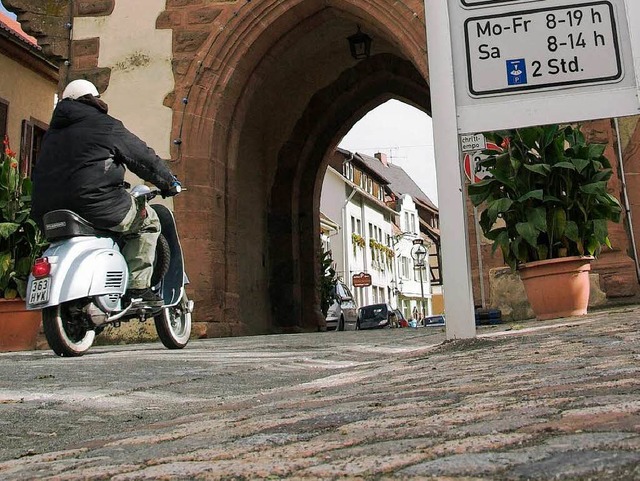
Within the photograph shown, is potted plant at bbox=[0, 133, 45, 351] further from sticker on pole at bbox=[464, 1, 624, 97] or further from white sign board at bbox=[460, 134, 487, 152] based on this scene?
white sign board at bbox=[460, 134, 487, 152]

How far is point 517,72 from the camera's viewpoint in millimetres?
4758

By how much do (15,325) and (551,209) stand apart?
4.43 meters

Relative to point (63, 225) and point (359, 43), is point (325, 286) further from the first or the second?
point (63, 225)

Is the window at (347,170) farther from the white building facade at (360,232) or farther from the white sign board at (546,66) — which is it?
the white sign board at (546,66)

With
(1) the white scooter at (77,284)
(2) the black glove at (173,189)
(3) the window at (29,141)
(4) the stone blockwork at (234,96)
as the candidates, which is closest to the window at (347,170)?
(3) the window at (29,141)

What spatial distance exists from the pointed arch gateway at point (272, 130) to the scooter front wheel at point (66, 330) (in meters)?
4.07

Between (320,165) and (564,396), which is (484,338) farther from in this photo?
(320,165)

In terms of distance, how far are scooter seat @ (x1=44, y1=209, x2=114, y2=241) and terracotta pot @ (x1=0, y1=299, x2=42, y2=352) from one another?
2.25m

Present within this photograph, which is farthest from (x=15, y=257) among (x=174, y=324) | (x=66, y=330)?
(x=66, y=330)

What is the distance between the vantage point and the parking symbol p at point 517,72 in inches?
187

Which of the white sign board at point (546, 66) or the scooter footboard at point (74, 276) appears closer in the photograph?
the white sign board at point (546, 66)

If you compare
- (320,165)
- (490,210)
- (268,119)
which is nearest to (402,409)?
(490,210)

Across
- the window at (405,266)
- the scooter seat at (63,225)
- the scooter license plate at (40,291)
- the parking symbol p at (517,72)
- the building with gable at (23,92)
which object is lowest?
the scooter license plate at (40,291)

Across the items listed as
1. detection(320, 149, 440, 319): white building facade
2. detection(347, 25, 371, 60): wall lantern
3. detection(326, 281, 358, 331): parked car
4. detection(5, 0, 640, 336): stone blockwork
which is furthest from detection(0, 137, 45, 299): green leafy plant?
detection(320, 149, 440, 319): white building facade
